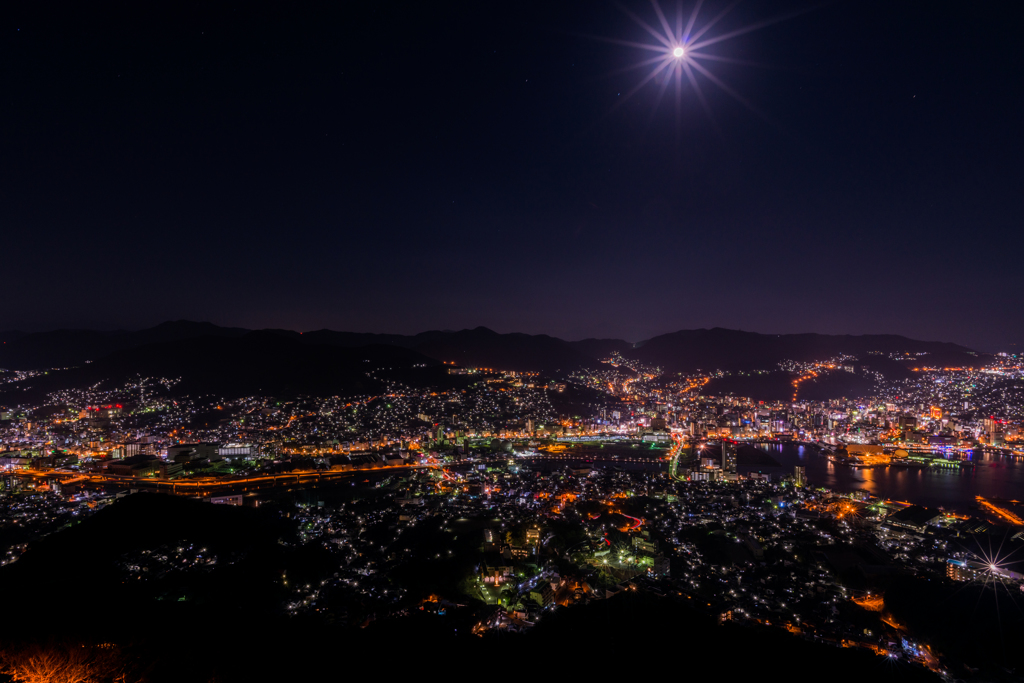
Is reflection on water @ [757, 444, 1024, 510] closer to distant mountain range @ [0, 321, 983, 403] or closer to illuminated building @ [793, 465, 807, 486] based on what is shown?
illuminated building @ [793, 465, 807, 486]

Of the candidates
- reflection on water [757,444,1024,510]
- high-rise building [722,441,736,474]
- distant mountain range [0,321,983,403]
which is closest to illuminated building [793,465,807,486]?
reflection on water [757,444,1024,510]

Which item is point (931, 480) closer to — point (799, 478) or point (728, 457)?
point (799, 478)

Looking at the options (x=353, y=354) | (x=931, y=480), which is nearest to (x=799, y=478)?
(x=931, y=480)

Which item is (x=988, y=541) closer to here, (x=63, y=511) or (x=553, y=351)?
(x=63, y=511)

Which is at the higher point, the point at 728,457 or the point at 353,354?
the point at 353,354

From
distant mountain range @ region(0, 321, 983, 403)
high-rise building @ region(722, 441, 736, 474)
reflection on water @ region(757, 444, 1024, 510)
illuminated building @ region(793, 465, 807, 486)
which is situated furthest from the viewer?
distant mountain range @ region(0, 321, 983, 403)
